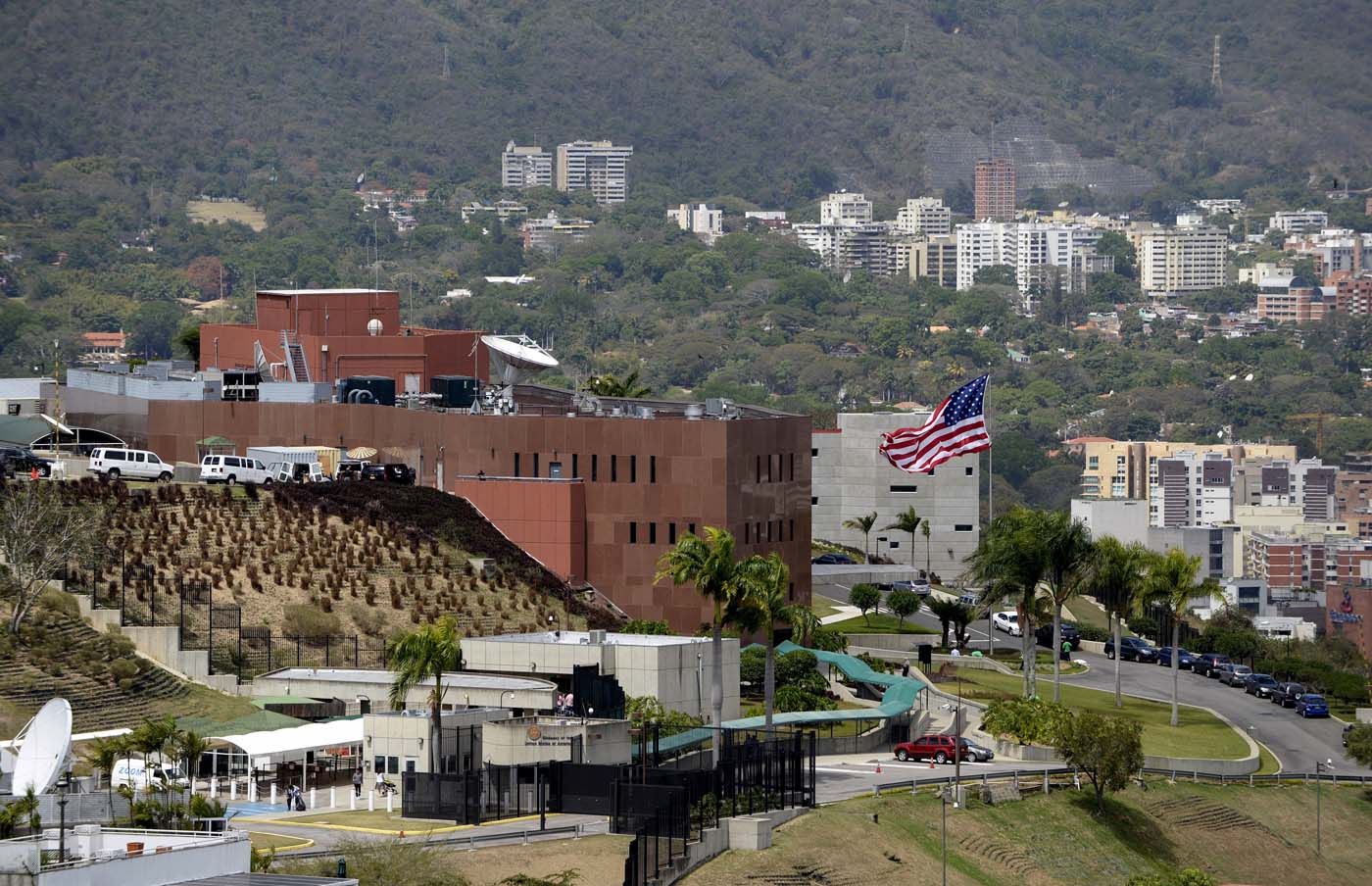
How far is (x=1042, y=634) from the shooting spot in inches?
4882

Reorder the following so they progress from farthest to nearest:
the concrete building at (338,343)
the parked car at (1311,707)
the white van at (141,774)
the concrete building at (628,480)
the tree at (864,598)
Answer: the concrete building at (338,343) → the tree at (864,598) → the parked car at (1311,707) → the concrete building at (628,480) → the white van at (141,774)

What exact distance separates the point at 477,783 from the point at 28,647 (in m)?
17.6

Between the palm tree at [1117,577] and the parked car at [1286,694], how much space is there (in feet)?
28.5

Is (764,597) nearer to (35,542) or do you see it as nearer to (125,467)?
(35,542)

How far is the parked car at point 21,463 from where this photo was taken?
10484 cm

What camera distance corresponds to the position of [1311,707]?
109m

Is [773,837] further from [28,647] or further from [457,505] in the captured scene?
[457,505]

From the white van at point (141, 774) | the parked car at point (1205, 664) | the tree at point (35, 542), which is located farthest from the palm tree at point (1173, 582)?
the white van at point (141, 774)

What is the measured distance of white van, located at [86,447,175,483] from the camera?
350 feet

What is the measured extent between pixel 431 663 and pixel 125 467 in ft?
129

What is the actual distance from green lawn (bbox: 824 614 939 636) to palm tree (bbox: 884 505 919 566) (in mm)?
30675

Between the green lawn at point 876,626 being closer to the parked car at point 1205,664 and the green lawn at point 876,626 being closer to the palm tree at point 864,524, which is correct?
the parked car at point 1205,664

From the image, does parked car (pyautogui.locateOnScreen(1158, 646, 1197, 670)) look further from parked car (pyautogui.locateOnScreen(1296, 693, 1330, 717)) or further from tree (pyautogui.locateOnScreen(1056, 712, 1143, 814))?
tree (pyautogui.locateOnScreen(1056, 712, 1143, 814))

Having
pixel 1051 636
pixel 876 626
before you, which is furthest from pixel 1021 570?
pixel 1051 636
